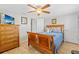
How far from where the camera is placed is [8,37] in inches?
A: 114

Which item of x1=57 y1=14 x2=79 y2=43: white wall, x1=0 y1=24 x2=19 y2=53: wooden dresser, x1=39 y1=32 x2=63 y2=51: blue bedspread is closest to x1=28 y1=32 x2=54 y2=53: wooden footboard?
x1=39 y1=32 x2=63 y2=51: blue bedspread

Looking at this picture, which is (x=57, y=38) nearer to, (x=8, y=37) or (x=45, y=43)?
(x=45, y=43)

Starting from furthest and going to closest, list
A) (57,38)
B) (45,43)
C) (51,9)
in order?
(45,43), (57,38), (51,9)

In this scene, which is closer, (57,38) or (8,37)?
(57,38)

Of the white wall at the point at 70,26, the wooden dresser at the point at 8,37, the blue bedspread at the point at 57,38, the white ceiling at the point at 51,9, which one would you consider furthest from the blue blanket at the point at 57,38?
the wooden dresser at the point at 8,37

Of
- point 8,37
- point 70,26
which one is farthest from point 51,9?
point 8,37

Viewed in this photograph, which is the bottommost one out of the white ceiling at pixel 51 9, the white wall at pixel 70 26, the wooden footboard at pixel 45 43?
the wooden footboard at pixel 45 43

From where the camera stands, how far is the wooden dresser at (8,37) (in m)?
2.77

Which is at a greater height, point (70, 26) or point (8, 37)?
point (70, 26)

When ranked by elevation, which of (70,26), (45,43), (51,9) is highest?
(51,9)

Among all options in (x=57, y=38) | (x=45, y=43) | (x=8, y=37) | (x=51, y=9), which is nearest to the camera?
(x=51, y=9)

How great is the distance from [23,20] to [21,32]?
0.37 metres

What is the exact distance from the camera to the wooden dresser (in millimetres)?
2770

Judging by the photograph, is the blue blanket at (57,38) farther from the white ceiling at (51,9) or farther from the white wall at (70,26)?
the white ceiling at (51,9)
